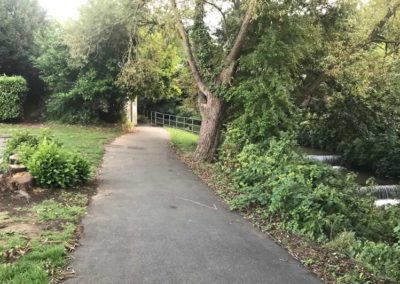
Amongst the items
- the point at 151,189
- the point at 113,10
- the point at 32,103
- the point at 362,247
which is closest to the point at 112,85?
the point at 113,10

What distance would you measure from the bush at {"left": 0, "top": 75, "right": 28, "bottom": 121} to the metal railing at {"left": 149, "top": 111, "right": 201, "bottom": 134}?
11.7m

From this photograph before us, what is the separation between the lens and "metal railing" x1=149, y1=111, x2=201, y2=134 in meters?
31.8

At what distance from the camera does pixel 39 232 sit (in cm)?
643

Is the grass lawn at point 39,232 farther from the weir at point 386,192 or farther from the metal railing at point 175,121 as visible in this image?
the metal railing at point 175,121

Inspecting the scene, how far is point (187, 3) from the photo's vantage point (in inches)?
577

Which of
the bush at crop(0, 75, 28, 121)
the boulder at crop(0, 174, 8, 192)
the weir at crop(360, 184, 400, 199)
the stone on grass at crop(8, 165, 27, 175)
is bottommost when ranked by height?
the weir at crop(360, 184, 400, 199)

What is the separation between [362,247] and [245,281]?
2.13 meters

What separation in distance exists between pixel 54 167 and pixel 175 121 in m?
27.5

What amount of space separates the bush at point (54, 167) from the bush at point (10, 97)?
55.2ft

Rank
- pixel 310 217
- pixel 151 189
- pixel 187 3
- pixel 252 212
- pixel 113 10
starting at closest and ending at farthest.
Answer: pixel 310 217
pixel 252 212
pixel 151 189
pixel 187 3
pixel 113 10

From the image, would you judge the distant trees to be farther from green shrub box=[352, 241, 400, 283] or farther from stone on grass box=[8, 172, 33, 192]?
green shrub box=[352, 241, 400, 283]

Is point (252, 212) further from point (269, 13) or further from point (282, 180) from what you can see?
point (269, 13)

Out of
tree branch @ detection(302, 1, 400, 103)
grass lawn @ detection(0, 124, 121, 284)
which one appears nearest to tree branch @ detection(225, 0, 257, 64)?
tree branch @ detection(302, 1, 400, 103)

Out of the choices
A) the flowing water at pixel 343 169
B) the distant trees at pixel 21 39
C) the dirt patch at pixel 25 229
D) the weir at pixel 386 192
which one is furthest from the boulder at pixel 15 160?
the distant trees at pixel 21 39
